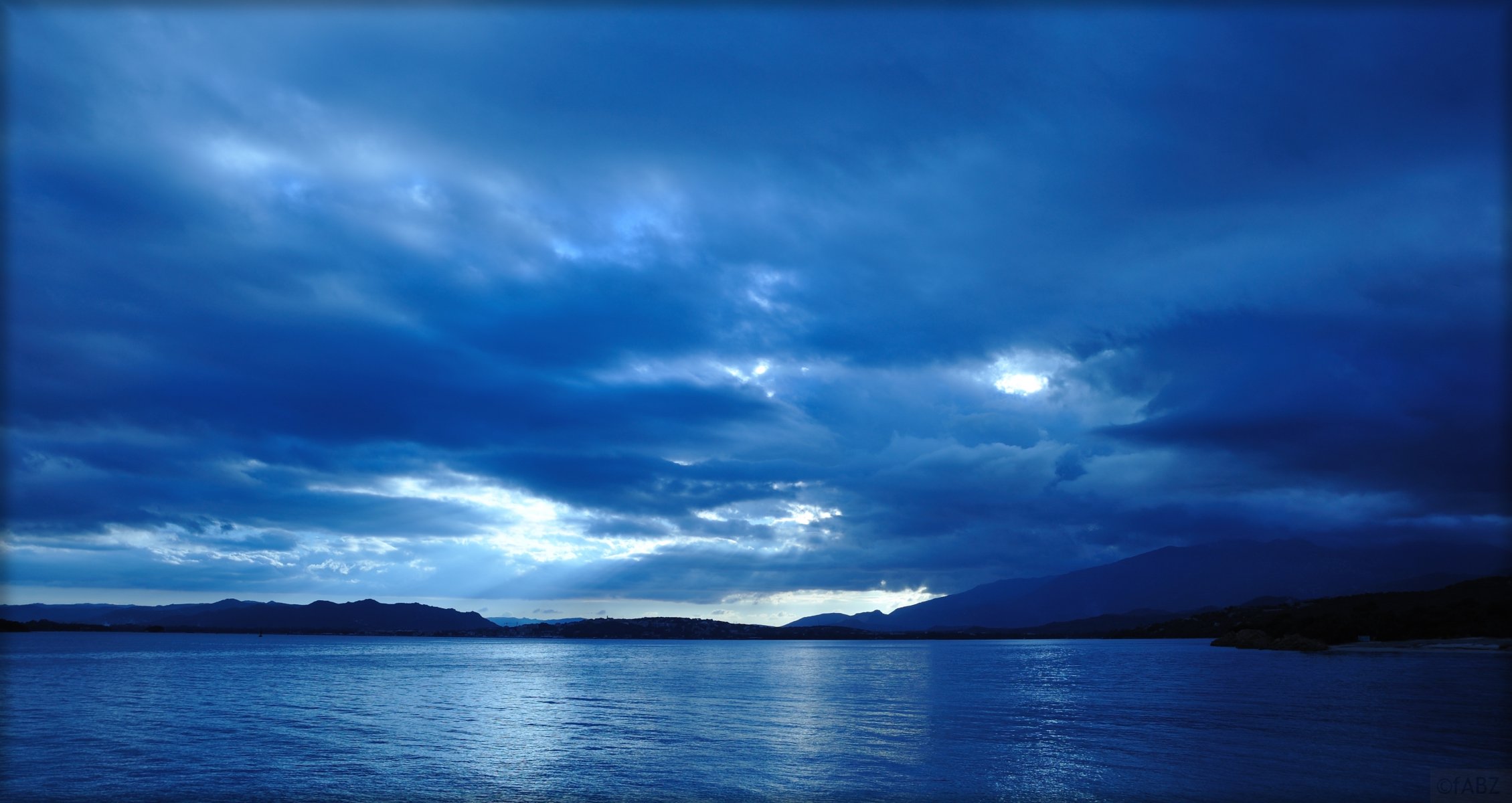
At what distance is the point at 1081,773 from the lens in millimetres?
36219

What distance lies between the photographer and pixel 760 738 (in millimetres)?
48281

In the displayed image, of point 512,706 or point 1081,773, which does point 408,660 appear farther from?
point 1081,773

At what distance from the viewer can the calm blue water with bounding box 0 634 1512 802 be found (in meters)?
33.7

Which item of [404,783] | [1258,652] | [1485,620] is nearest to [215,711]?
[404,783]

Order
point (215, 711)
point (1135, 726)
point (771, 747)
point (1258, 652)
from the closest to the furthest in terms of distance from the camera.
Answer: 1. point (771, 747)
2. point (1135, 726)
3. point (215, 711)
4. point (1258, 652)

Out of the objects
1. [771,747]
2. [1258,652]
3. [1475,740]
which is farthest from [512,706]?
[1258,652]

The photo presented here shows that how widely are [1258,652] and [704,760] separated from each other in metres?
189

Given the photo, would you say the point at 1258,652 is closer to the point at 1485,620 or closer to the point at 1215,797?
the point at 1485,620

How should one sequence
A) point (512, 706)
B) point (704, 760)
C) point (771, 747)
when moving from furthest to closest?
point (512, 706)
point (771, 747)
point (704, 760)

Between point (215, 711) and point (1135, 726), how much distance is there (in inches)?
2689

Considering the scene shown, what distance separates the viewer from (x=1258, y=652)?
18350 centimetres

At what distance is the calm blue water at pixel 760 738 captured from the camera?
111 ft

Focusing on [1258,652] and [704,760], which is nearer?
[704,760]


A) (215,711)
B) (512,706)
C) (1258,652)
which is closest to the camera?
(215,711)
